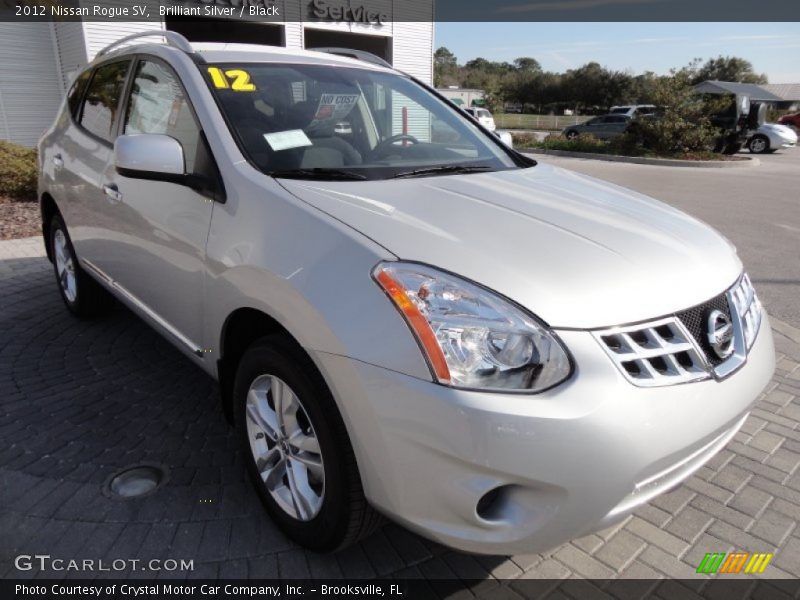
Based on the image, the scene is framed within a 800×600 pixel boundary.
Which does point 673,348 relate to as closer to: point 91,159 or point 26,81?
point 91,159

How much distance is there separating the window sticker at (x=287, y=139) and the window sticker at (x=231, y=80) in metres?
0.32

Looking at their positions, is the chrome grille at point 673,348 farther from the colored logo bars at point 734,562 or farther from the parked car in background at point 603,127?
the parked car in background at point 603,127

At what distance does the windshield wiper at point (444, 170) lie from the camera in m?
2.55

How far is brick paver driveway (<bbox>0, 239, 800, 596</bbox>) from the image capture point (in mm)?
2158

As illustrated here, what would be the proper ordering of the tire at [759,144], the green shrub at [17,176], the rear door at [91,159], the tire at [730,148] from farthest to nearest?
the tire at [759,144] → the tire at [730,148] → the green shrub at [17,176] → the rear door at [91,159]

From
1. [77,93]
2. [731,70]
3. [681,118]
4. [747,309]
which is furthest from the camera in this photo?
[731,70]

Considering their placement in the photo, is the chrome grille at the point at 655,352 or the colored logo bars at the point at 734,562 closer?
the chrome grille at the point at 655,352

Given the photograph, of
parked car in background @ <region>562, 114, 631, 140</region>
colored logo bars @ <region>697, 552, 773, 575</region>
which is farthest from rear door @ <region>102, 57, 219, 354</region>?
parked car in background @ <region>562, 114, 631, 140</region>

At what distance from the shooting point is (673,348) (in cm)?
171

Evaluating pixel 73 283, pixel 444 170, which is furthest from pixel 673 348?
pixel 73 283

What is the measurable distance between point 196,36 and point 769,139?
20934 mm

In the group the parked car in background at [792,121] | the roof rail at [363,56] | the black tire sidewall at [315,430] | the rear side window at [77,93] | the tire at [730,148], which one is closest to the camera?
the black tire sidewall at [315,430]

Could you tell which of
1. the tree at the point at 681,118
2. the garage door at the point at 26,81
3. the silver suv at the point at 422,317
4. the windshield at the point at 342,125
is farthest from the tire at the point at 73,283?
the tree at the point at 681,118

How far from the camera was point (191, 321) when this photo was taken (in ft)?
8.35
